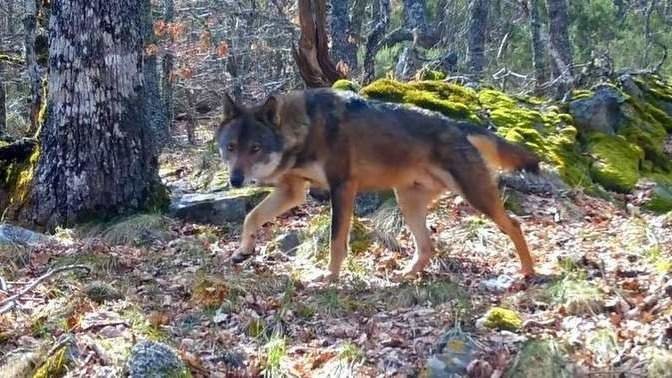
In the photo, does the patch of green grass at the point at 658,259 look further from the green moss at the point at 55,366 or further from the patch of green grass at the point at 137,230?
the patch of green grass at the point at 137,230

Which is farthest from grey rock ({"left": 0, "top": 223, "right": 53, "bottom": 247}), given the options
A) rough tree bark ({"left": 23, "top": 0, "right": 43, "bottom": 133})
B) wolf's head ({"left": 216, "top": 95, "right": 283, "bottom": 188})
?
rough tree bark ({"left": 23, "top": 0, "right": 43, "bottom": 133})

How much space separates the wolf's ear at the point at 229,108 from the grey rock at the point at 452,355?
2711mm

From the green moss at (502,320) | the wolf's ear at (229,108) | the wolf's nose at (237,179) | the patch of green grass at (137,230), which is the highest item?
the wolf's ear at (229,108)

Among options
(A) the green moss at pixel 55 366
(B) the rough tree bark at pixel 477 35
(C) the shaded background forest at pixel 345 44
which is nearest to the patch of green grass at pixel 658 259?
(A) the green moss at pixel 55 366

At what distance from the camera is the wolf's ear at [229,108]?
22.2ft

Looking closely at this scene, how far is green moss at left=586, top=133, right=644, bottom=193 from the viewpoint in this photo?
9.70m

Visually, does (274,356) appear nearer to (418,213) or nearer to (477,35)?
(418,213)

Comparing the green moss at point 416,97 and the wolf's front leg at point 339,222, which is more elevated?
the green moss at point 416,97

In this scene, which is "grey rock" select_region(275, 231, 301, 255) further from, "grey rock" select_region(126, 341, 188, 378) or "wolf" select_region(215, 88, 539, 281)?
"grey rock" select_region(126, 341, 188, 378)

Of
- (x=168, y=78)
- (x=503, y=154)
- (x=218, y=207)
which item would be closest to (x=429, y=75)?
(x=218, y=207)

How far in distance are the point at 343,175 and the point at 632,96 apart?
20.9ft

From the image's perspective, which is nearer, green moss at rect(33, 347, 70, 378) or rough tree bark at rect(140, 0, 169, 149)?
green moss at rect(33, 347, 70, 378)

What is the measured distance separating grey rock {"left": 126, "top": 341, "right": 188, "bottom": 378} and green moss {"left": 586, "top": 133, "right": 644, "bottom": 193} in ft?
21.4

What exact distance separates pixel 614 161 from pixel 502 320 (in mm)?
5419
